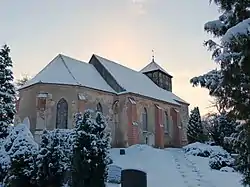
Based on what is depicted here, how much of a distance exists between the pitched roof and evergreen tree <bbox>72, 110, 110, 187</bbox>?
584 inches

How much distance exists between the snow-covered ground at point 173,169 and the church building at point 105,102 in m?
3.76

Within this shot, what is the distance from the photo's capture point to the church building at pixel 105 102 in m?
27.5

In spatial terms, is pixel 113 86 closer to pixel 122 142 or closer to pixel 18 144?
pixel 122 142

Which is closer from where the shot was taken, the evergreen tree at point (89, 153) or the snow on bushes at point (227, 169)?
the evergreen tree at point (89, 153)

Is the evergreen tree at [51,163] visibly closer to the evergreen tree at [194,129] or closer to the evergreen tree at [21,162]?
the evergreen tree at [21,162]

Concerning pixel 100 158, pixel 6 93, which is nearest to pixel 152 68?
pixel 6 93

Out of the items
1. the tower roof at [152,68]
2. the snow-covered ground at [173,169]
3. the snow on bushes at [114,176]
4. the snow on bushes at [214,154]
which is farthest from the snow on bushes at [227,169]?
the tower roof at [152,68]

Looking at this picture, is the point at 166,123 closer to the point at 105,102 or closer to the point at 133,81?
the point at 133,81

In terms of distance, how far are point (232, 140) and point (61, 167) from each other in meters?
6.50

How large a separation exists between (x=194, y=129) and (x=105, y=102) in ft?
42.1

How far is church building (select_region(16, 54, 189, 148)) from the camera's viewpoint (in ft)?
90.3

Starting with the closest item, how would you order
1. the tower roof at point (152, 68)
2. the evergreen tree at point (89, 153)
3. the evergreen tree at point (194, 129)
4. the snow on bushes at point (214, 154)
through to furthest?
the evergreen tree at point (89, 153), the snow on bushes at point (214, 154), the evergreen tree at point (194, 129), the tower roof at point (152, 68)

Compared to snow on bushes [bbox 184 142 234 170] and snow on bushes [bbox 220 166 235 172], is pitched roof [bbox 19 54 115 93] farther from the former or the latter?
snow on bushes [bbox 220 166 235 172]

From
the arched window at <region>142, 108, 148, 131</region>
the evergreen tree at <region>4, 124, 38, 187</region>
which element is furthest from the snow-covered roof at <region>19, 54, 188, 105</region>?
the evergreen tree at <region>4, 124, 38, 187</region>
